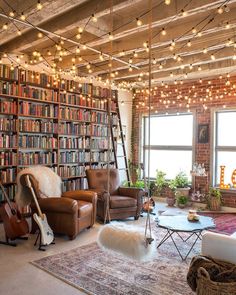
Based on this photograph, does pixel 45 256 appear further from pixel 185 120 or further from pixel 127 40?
pixel 185 120

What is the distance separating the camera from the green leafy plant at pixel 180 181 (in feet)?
23.0

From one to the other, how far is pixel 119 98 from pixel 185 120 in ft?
5.71

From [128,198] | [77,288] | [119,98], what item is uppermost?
[119,98]

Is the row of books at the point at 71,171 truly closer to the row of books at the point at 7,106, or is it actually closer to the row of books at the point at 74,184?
the row of books at the point at 74,184

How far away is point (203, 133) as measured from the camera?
6.85 m

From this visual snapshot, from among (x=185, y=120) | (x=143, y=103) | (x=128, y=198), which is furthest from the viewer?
(x=143, y=103)

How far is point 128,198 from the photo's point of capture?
17.7ft

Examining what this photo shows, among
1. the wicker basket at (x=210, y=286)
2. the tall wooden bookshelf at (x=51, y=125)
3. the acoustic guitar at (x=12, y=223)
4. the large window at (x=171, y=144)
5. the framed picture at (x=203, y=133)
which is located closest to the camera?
the wicker basket at (x=210, y=286)

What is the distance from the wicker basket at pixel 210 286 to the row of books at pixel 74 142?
4425 millimetres

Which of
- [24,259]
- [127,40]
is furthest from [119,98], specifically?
[24,259]

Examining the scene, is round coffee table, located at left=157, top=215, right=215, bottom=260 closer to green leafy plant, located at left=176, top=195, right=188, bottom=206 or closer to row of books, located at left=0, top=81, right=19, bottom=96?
green leafy plant, located at left=176, top=195, right=188, bottom=206

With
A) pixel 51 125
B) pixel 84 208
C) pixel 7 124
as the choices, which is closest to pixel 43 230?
pixel 84 208

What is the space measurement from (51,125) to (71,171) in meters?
1.05

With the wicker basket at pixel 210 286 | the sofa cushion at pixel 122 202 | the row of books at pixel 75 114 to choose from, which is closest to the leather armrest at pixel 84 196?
the sofa cushion at pixel 122 202
